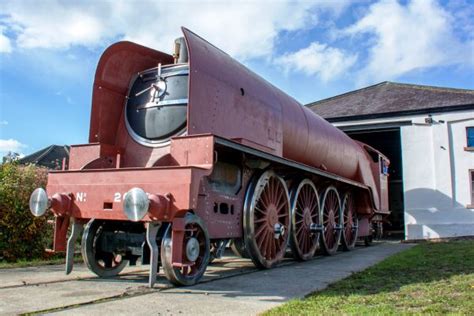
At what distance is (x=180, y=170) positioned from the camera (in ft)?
15.1

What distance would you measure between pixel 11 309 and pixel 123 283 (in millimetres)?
1569

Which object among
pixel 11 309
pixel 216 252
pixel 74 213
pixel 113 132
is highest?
pixel 113 132

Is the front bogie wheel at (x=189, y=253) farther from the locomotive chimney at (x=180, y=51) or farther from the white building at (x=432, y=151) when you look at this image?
the white building at (x=432, y=151)

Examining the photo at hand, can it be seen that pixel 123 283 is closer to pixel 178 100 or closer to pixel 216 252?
pixel 216 252

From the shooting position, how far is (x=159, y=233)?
509cm

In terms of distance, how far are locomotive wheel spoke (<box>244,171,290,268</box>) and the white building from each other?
1149 cm

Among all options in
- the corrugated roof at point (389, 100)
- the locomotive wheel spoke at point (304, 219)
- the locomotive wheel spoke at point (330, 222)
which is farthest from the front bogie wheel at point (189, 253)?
the corrugated roof at point (389, 100)

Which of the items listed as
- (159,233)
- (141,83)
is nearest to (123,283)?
(159,233)

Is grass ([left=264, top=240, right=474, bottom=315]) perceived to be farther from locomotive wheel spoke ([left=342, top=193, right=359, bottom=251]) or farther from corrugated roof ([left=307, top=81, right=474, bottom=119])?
corrugated roof ([left=307, top=81, right=474, bottom=119])

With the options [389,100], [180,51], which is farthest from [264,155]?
[389,100]

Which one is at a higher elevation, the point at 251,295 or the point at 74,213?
the point at 74,213

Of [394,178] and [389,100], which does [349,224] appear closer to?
[389,100]

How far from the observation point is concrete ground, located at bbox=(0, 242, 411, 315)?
383cm

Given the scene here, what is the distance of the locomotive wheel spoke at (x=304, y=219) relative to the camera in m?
7.61
